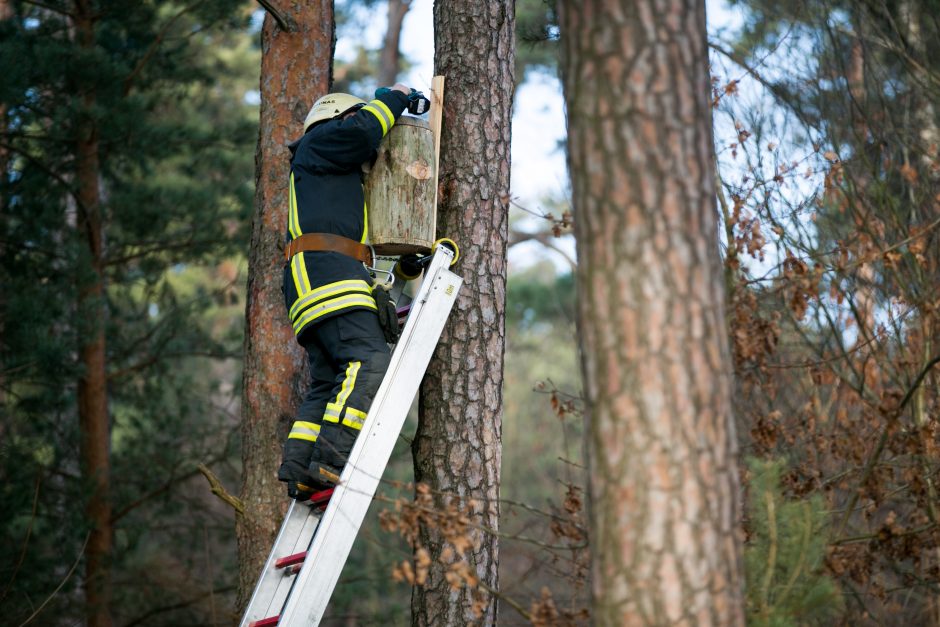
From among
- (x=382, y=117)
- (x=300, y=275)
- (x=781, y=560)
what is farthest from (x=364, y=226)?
(x=781, y=560)

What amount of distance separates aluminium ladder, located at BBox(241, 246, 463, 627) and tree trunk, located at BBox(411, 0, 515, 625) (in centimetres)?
20

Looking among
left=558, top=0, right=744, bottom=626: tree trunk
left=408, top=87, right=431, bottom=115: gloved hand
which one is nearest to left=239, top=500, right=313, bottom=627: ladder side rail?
left=408, top=87, right=431, bottom=115: gloved hand

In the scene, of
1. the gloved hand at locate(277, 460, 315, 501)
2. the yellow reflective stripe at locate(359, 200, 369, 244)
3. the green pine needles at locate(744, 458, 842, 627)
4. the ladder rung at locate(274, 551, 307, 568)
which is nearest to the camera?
the green pine needles at locate(744, 458, 842, 627)

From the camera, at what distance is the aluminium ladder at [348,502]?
3.84 meters

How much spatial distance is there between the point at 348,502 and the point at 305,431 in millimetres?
589

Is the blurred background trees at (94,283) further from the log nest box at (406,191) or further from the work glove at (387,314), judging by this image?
the log nest box at (406,191)

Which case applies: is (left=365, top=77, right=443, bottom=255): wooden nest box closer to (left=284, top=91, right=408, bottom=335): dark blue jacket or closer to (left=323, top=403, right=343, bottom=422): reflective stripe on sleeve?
(left=284, top=91, right=408, bottom=335): dark blue jacket

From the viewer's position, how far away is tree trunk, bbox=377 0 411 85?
15523 mm

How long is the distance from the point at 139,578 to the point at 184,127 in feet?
16.0

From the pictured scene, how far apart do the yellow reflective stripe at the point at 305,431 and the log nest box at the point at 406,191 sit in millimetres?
899

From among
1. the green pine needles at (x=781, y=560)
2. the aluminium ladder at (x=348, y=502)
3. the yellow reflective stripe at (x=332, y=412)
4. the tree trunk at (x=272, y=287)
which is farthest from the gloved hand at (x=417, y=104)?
the green pine needles at (x=781, y=560)

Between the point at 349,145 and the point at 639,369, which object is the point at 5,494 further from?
the point at 639,369

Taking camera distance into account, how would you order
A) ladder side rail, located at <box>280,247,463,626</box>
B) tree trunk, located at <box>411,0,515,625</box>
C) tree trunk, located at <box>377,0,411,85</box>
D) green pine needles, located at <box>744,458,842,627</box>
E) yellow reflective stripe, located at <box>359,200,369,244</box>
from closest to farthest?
green pine needles, located at <box>744,458,842,627</box>
ladder side rail, located at <box>280,247,463,626</box>
tree trunk, located at <box>411,0,515,625</box>
yellow reflective stripe, located at <box>359,200,369,244</box>
tree trunk, located at <box>377,0,411,85</box>

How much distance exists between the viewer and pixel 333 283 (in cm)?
443
